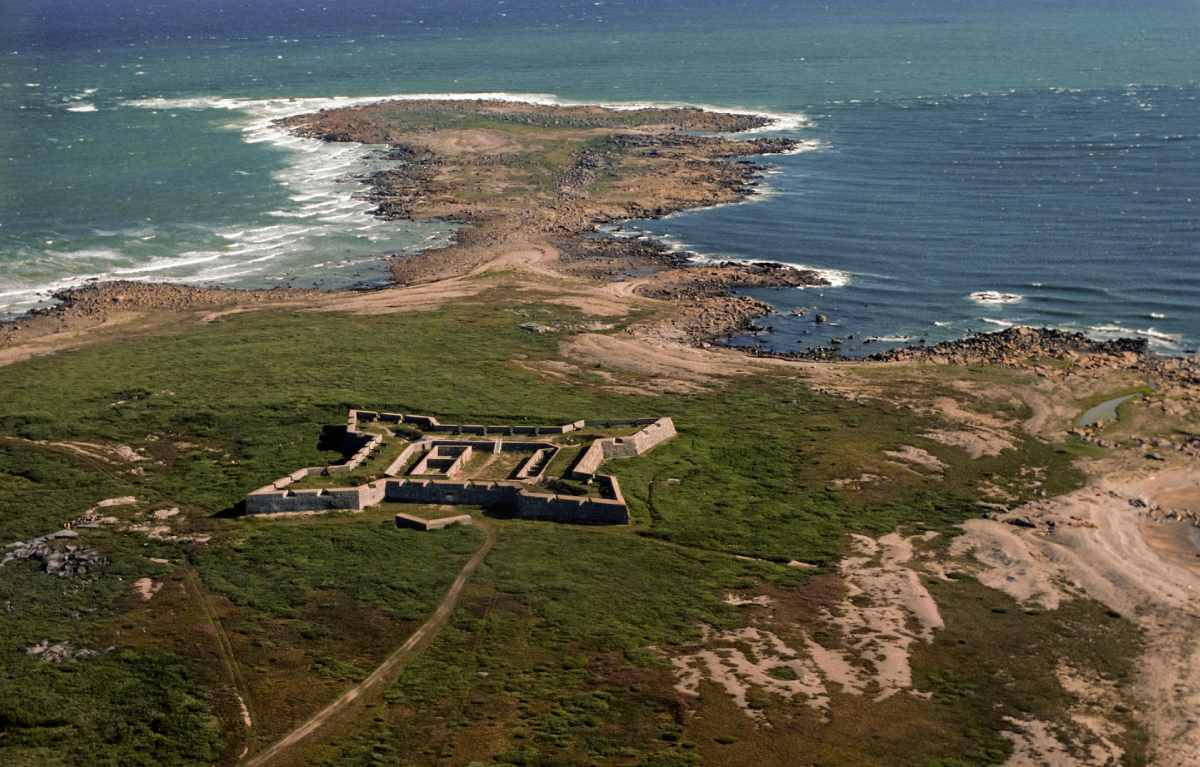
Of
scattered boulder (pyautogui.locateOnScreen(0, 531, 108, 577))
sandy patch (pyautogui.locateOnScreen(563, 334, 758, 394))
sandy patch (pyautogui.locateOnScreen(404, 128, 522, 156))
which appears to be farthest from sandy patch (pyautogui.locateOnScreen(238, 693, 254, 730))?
sandy patch (pyautogui.locateOnScreen(404, 128, 522, 156))

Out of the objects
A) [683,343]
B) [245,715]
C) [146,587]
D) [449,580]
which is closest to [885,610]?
[449,580]

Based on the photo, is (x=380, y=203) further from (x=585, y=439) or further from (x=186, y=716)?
(x=186, y=716)

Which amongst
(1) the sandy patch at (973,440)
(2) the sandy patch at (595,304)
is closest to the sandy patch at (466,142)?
(2) the sandy patch at (595,304)

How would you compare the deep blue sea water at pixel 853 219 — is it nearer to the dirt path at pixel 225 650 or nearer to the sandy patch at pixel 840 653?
the sandy patch at pixel 840 653

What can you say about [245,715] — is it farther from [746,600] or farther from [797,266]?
[797,266]

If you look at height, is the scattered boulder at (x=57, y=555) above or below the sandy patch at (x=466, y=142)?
below

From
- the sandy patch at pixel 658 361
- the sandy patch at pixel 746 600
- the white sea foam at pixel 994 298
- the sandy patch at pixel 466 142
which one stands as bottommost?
the sandy patch at pixel 746 600
